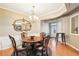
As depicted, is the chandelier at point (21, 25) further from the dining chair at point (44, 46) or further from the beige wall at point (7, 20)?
the dining chair at point (44, 46)

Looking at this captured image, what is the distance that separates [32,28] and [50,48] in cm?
52

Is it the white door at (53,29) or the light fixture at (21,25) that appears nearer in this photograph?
the light fixture at (21,25)

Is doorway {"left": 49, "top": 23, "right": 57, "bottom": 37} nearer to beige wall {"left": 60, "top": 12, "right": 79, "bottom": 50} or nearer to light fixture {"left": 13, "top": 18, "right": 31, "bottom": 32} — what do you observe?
beige wall {"left": 60, "top": 12, "right": 79, "bottom": 50}

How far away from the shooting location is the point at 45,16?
2008 millimetres

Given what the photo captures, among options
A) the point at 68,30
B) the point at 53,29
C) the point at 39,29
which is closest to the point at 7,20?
the point at 39,29

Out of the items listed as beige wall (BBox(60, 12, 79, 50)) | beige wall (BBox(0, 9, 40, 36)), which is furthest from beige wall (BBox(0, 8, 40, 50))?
beige wall (BBox(60, 12, 79, 50))

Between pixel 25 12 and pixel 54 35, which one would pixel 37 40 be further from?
pixel 25 12

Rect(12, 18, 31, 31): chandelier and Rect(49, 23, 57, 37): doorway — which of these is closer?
Rect(12, 18, 31, 31): chandelier

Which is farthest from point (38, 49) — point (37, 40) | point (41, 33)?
point (41, 33)

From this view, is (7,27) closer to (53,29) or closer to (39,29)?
(39,29)

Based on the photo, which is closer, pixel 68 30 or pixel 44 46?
pixel 68 30

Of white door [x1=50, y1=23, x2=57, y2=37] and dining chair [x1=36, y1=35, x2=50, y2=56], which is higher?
white door [x1=50, y1=23, x2=57, y2=37]

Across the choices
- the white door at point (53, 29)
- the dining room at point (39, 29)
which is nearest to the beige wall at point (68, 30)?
the dining room at point (39, 29)

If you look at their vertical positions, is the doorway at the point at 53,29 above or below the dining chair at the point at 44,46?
above
